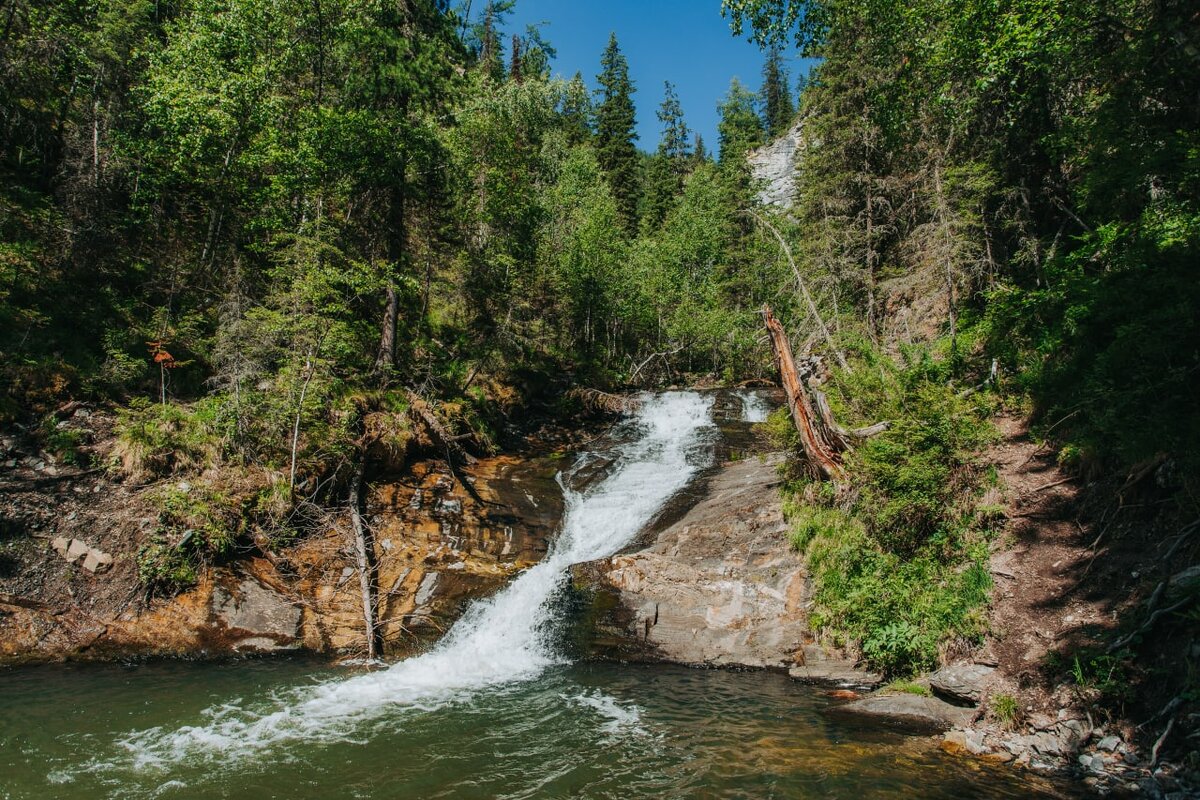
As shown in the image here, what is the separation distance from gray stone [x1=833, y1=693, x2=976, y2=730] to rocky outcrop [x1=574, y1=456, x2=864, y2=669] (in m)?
1.31

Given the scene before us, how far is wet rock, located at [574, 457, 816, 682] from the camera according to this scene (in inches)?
385

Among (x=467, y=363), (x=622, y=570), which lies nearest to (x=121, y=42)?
(x=467, y=363)

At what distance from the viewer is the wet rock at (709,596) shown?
32.1ft

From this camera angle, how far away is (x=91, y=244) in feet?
45.1

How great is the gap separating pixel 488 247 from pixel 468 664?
49.0 ft

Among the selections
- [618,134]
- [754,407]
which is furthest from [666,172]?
[754,407]

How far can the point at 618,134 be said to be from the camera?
165ft

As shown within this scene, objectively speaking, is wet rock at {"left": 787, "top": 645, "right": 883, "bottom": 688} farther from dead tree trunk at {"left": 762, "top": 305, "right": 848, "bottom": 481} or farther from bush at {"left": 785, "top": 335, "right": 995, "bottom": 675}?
dead tree trunk at {"left": 762, "top": 305, "right": 848, "bottom": 481}

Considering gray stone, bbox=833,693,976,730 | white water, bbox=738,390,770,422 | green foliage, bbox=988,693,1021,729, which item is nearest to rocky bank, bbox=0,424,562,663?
gray stone, bbox=833,693,976,730

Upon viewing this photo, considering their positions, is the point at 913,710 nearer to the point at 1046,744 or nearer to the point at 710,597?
the point at 1046,744

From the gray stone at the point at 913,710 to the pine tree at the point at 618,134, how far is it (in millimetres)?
41030

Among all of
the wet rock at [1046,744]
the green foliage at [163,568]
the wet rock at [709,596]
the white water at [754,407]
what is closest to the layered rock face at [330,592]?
the green foliage at [163,568]

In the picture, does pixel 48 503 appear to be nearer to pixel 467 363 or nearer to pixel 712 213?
pixel 467 363

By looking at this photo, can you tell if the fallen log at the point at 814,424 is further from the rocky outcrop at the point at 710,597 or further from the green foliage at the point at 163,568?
the green foliage at the point at 163,568
